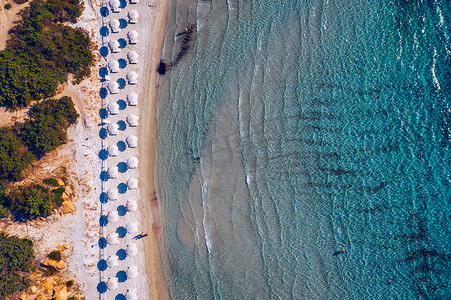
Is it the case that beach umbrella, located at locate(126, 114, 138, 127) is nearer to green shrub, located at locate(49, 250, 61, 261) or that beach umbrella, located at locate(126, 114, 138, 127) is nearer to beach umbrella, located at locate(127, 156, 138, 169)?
beach umbrella, located at locate(127, 156, 138, 169)

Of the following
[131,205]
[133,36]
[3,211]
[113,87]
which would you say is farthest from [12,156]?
[133,36]

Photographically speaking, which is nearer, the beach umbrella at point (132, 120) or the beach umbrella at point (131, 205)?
the beach umbrella at point (131, 205)

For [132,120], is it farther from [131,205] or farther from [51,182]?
[51,182]

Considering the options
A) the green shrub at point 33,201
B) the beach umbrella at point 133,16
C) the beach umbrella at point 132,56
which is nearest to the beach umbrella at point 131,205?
the green shrub at point 33,201

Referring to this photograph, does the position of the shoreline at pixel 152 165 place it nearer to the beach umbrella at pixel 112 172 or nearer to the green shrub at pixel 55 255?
the beach umbrella at pixel 112 172

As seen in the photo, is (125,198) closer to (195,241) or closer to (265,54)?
(195,241)

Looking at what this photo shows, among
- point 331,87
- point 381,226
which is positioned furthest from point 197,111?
point 381,226
